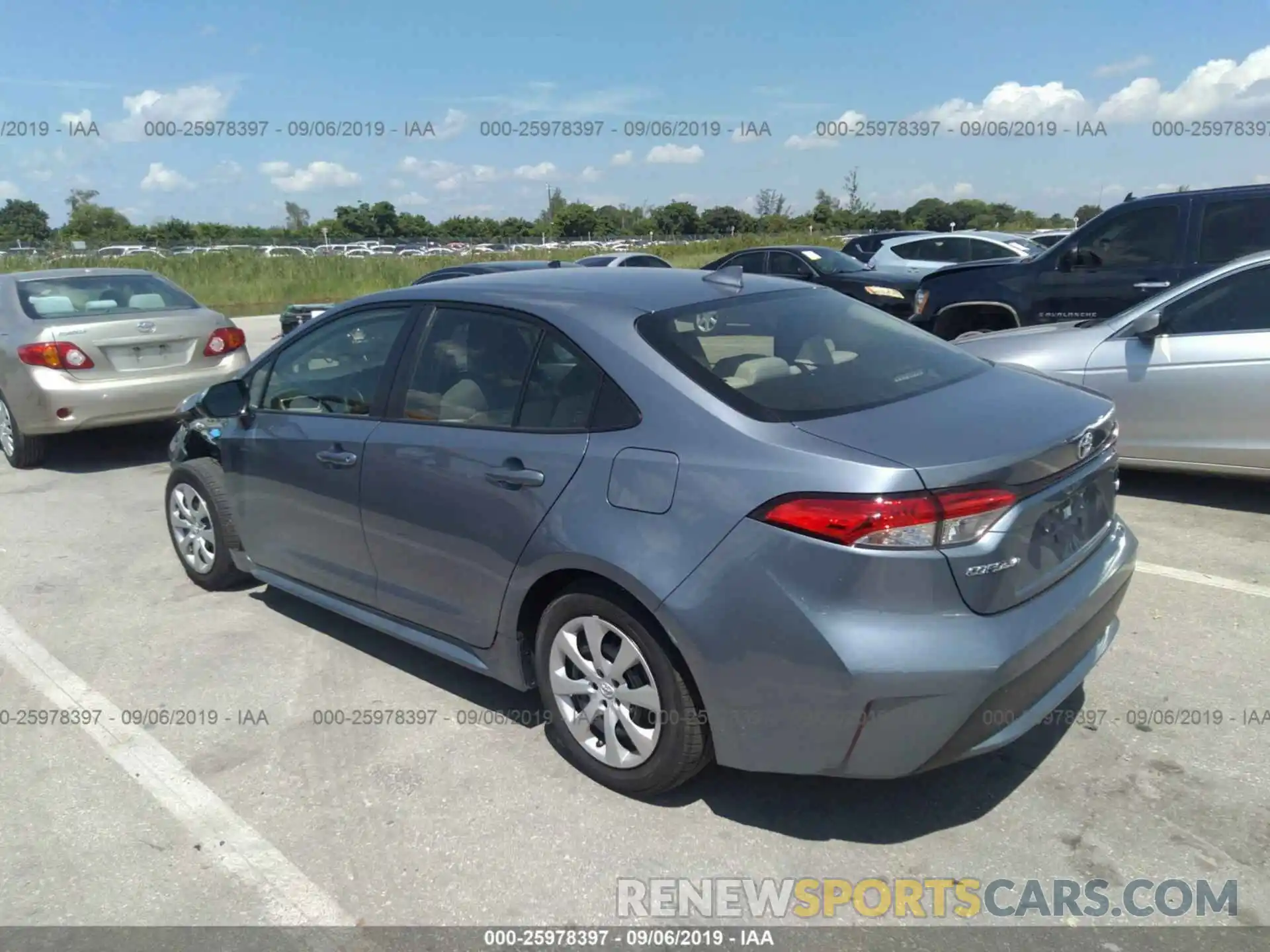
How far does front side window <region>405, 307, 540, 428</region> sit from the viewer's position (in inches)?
139

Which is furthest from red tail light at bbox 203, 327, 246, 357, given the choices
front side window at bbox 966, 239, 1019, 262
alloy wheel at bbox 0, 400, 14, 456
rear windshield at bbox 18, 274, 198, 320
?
front side window at bbox 966, 239, 1019, 262

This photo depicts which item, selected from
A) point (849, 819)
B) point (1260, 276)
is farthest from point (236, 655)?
point (1260, 276)

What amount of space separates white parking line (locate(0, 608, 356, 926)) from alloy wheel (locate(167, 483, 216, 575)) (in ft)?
2.88

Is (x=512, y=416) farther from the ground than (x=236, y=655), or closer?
farther from the ground

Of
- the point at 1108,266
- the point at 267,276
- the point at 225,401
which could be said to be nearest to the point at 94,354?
the point at 225,401

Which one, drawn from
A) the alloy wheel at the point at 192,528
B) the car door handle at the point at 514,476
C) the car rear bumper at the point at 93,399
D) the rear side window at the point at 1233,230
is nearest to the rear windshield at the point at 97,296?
the car rear bumper at the point at 93,399

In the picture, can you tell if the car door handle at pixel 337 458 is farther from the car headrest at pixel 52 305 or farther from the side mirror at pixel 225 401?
the car headrest at pixel 52 305

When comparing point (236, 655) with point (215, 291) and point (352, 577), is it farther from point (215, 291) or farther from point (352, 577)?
point (215, 291)

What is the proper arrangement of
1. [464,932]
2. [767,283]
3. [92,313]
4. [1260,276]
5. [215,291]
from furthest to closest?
[215,291] → [92,313] → [1260,276] → [767,283] → [464,932]

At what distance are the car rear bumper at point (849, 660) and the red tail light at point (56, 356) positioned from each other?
6723mm

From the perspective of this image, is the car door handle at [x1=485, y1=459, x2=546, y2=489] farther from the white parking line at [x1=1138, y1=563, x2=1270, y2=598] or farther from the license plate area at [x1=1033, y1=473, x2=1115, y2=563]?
the white parking line at [x1=1138, y1=563, x2=1270, y2=598]

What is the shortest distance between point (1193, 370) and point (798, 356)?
3708 mm

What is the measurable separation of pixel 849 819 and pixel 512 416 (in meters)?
1.73

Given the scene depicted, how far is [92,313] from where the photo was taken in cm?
816
